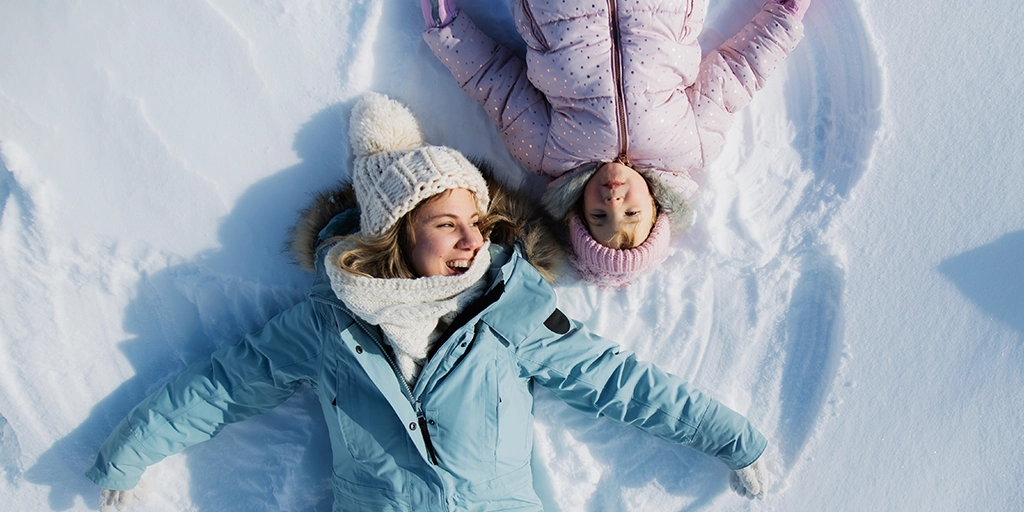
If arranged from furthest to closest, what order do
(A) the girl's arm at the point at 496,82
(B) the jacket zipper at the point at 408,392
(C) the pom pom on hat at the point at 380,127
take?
(A) the girl's arm at the point at 496,82 < (C) the pom pom on hat at the point at 380,127 < (B) the jacket zipper at the point at 408,392

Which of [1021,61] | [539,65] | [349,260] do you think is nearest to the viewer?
[349,260]

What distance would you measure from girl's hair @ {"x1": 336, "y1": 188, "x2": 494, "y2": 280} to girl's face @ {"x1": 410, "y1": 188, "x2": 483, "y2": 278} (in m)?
0.01

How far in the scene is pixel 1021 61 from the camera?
2145 mm

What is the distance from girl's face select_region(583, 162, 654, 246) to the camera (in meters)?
1.99

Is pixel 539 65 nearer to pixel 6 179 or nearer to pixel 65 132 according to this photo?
pixel 65 132

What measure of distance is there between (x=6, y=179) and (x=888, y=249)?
2.81 m

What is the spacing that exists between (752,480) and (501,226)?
1134 mm

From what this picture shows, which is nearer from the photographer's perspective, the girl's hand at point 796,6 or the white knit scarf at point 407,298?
the white knit scarf at point 407,298

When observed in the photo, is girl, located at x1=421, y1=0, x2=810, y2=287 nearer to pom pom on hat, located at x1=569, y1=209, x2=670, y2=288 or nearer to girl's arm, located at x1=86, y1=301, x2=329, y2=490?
pom pom on hat, located at x1=569, y1=209, x2=670, y2=288

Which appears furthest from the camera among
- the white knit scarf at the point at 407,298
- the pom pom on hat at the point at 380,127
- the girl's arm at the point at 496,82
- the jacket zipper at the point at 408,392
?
the girl's arm at the point at 496,82

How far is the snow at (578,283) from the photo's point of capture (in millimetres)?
2086

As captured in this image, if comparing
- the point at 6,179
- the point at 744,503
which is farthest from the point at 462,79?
the point at 744,503

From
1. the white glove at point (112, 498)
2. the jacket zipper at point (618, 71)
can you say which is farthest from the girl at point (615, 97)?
the white glove at point (112, 498)

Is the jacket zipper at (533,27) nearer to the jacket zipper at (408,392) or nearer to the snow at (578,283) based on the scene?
the snow at (578,283)
